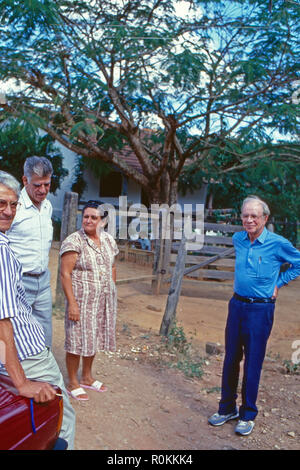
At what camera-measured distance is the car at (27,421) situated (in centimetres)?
163

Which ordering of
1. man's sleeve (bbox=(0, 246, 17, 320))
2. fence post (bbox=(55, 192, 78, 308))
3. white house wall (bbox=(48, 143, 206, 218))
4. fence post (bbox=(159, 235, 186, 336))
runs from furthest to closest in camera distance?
1. white house wall (bbox=(48, 143, 206, 218))
2. fence post (bbox=(55, 192, 78, 308))
3. fence post (bbox=(159, 235, 186, 336))
4. man's sleeve (bbox=(0, 246, 17, 320))

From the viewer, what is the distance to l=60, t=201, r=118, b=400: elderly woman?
358 centimetres

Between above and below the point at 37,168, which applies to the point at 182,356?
below

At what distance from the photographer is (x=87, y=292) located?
3.64m

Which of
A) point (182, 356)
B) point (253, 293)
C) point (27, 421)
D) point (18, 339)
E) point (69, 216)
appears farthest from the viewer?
point (69, 216)

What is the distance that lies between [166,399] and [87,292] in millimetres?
1333

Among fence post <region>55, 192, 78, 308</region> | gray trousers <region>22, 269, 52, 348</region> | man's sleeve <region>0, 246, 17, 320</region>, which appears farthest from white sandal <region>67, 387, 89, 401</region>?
fence post <region>55, 192, 78, 308</region>

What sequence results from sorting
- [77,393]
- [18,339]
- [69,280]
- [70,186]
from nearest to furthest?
[18,339], [69,280], [77,393], [70,186]

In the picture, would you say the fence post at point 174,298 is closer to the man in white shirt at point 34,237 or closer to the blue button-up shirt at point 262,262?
the blue button-up shirt at point 262,262

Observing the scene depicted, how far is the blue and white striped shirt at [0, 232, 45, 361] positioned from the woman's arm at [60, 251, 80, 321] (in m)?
1.49

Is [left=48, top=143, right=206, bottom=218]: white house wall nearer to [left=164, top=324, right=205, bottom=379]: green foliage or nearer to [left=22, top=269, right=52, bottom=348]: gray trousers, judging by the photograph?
[left=164, top=324, right=205, bottom=379]: green foliage

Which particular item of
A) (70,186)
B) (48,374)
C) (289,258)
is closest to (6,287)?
(48,374)

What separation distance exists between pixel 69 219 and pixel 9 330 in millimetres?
4550

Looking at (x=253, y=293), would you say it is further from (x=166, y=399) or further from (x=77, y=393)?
(x=77, y=393)
